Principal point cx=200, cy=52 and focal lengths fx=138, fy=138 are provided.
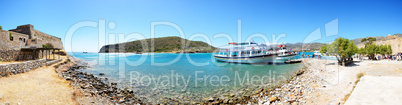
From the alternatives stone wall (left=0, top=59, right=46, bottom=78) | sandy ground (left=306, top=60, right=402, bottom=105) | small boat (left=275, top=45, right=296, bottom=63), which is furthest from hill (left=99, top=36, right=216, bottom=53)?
sandy ground (left=306, top=60, right=402, bottom=105)

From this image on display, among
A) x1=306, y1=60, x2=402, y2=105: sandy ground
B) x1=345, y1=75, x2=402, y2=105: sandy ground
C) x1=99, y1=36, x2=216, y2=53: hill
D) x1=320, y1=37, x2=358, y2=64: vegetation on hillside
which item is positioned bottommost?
x1=306, y1=60, x2=402, y2=105: sandy ground

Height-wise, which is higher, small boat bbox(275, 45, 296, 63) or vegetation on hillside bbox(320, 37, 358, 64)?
vegetation on hillside bbox(320, 37, 358, 64)

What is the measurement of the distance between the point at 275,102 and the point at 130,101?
336 inches

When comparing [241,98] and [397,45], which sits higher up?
[397,45]

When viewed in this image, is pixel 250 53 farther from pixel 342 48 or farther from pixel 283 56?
pixel 342 48

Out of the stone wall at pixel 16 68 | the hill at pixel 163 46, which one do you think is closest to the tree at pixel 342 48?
the stone wall at pixel 16 68

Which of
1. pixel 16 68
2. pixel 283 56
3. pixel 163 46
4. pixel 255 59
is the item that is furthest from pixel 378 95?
pixel 163 46

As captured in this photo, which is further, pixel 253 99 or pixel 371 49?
pixel 371 49

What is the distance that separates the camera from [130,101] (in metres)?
8.57

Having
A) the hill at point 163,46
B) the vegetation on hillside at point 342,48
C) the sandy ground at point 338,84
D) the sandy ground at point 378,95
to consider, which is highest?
the hill at point 163,46

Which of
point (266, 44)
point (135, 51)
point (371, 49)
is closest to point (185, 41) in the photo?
point (135, 51)

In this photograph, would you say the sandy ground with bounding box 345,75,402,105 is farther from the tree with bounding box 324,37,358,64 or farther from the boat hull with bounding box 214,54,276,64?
the boat hull with bounding box 214,54,276,64

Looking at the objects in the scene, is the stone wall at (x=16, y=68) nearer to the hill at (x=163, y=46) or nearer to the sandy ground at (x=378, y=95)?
the sandy ground at (x=378, y=95)

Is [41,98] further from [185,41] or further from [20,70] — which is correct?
[185,41]
